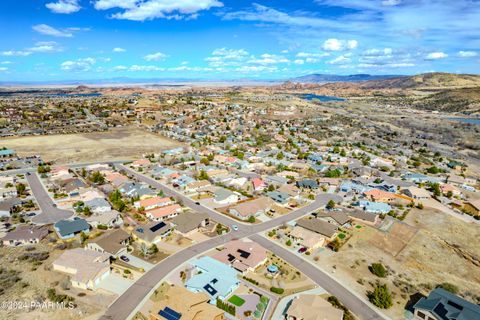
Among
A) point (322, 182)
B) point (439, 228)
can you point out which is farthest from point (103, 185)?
point (439, 228)

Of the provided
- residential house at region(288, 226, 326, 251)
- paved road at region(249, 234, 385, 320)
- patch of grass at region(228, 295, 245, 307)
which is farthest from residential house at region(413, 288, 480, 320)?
patch of grass at region(228, 295, 245, 307)

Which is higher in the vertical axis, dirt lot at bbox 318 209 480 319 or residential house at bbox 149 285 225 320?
residential house at bbox 149 285 225 320

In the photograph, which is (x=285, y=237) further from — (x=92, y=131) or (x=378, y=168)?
(x=92, y=131)

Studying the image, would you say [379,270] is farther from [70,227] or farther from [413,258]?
[70,227]

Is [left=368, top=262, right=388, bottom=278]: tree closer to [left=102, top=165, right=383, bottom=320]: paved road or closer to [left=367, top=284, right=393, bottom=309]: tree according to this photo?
[left=367, top=284, right=393, bottom=309]: tree

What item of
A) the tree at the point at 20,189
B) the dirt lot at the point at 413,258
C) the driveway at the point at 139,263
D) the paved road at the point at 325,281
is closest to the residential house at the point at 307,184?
the dirt lot at the point at 413,258

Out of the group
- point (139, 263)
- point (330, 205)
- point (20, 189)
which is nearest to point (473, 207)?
point (330, 205)

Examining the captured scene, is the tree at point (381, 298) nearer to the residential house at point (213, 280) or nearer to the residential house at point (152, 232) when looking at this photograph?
the residential house at point (213, 280)
